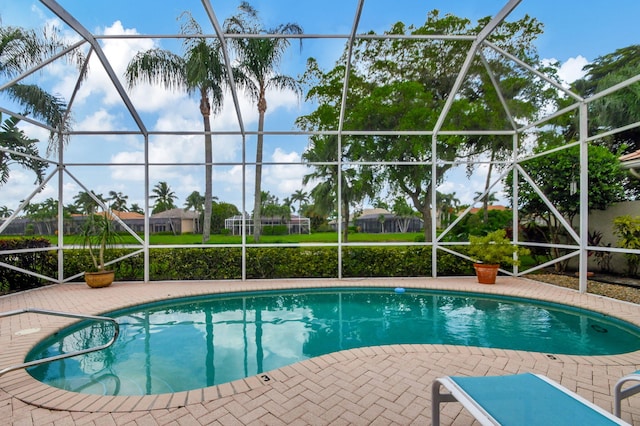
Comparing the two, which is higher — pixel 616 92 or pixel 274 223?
pixel 616 92

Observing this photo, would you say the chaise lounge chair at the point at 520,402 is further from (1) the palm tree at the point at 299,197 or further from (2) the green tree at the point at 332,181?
(1) the palm tree at the point at 299,197

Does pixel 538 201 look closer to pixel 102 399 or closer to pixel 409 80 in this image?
pixel 409 80

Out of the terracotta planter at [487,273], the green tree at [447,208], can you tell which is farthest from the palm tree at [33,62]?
the terracotta planter at [487,273]

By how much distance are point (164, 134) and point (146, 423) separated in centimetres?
700

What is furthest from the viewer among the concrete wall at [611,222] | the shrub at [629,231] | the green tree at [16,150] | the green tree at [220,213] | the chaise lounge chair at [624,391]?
the green tree at [220,213]

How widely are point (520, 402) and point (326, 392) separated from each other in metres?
1.54

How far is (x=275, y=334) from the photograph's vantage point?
4.89 meters

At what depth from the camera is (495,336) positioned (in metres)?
4.64

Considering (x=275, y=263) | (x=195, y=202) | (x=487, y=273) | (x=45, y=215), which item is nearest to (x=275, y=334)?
(x=275, y=263)

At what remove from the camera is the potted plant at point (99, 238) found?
23.8ft

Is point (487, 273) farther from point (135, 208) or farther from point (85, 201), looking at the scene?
point (85, 201)

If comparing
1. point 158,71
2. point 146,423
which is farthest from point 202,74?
point 146,423

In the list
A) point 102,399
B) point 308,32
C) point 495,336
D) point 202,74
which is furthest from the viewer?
point 202,74

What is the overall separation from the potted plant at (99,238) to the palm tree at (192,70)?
7.74 ft
